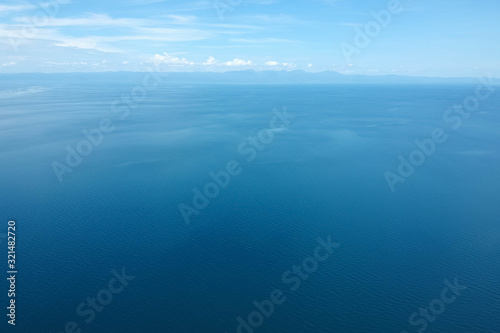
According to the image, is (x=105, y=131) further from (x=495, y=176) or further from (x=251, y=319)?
(x=495, y=176)

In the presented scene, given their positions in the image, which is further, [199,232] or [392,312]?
[199,232]

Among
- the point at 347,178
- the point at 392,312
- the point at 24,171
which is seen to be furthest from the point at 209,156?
the point at 392,312

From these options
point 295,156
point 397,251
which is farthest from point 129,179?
point 397,251

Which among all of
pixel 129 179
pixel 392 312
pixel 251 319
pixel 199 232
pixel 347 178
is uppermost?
pixel 129 179

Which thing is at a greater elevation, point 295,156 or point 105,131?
point 105,131

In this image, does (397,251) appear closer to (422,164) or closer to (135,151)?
(422,164)

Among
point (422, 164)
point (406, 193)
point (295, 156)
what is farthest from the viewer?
point (295, 156)

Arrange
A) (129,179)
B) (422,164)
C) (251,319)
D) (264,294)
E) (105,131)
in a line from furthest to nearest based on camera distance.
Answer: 1. (105,131)
2. (422,164)
3. (129,179)
4. (264,294)
5. (251,319)
